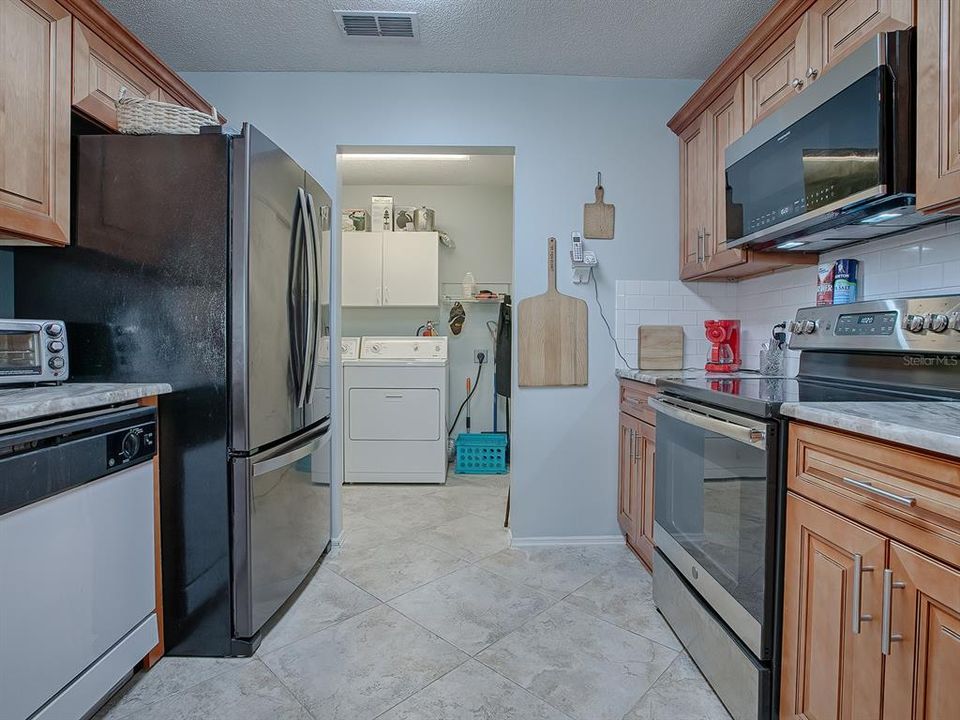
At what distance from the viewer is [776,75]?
182cm

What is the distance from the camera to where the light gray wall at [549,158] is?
2543 mm

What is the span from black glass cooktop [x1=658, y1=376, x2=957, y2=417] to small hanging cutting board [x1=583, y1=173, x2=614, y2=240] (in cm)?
102

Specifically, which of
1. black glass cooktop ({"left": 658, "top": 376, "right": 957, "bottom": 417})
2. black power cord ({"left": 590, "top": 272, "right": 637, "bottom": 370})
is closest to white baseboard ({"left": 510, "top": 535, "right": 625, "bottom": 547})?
black power cord ({"left": 590, "top": 272, "right": 637, "bottom": 370})

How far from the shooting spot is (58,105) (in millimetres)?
1545

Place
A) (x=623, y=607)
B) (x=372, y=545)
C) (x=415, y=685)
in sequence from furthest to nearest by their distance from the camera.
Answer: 1. (x=372, y=545)
2. (x=623, y=607)
3. (x=415, y=685)

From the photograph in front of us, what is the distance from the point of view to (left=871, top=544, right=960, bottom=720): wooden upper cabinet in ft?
2.69

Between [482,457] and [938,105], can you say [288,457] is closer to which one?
[938,105]

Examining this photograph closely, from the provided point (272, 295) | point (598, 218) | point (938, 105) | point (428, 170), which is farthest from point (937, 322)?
point (428, 170)

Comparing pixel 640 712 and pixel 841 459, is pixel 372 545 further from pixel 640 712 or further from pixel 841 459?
pixel 841 459

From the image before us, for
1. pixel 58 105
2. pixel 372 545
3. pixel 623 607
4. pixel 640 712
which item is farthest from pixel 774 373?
pixel 58 105

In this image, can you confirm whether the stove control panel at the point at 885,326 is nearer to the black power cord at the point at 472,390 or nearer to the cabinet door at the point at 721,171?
the cabinet door at the point at 721,171

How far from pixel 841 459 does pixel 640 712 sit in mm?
924

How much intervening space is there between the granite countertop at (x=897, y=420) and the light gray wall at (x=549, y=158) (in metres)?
1.48

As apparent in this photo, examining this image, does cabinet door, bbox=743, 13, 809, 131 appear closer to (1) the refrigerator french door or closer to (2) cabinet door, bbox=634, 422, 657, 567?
(2) cabinet door, bbox=634, 422, 657, 567
